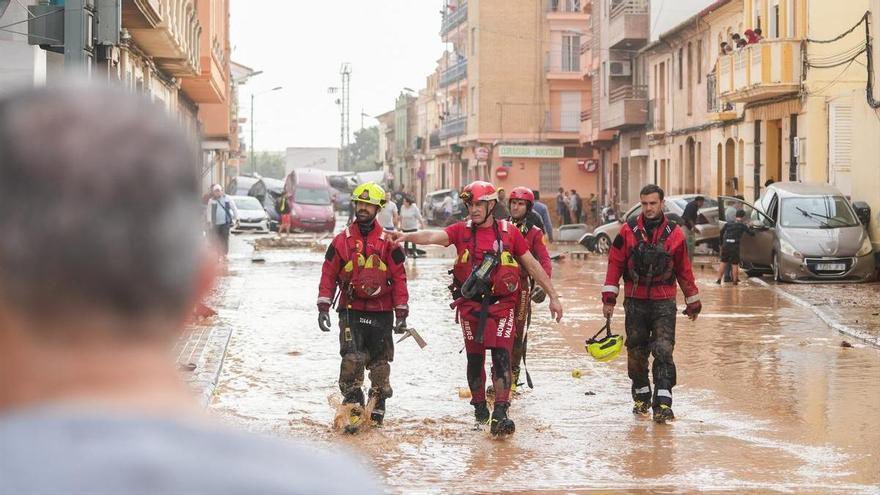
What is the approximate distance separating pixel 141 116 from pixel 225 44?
54.6 metres

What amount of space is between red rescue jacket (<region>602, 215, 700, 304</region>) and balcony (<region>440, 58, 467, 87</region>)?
70353 millimetres

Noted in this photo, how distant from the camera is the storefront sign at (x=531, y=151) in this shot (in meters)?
71.1

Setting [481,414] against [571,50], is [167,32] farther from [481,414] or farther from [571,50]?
[571,50]

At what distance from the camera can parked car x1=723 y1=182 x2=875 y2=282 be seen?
85.6 feet

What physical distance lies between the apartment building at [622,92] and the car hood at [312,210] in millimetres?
10910

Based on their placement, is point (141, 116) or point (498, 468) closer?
point (141, 116)

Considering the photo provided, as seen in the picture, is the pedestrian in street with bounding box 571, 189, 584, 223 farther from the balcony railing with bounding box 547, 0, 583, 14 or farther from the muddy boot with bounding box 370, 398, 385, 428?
the muddy boot with bounding box 370, 398, 385, 428

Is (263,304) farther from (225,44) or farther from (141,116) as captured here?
(225,44)

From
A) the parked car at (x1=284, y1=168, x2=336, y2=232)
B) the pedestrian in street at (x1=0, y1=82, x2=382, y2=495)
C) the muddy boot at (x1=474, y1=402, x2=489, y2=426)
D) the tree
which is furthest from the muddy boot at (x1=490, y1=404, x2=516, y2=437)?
the tree

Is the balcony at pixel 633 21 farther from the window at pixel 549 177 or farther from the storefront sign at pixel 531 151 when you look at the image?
the window at pixel 549 177

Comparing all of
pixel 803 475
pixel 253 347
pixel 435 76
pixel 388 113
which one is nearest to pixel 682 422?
pixel 803 475

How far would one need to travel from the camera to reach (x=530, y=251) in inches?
477

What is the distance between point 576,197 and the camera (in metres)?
60.5

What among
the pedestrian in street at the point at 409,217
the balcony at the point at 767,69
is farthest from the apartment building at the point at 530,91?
the pedestrian in street at the point at 409,217
